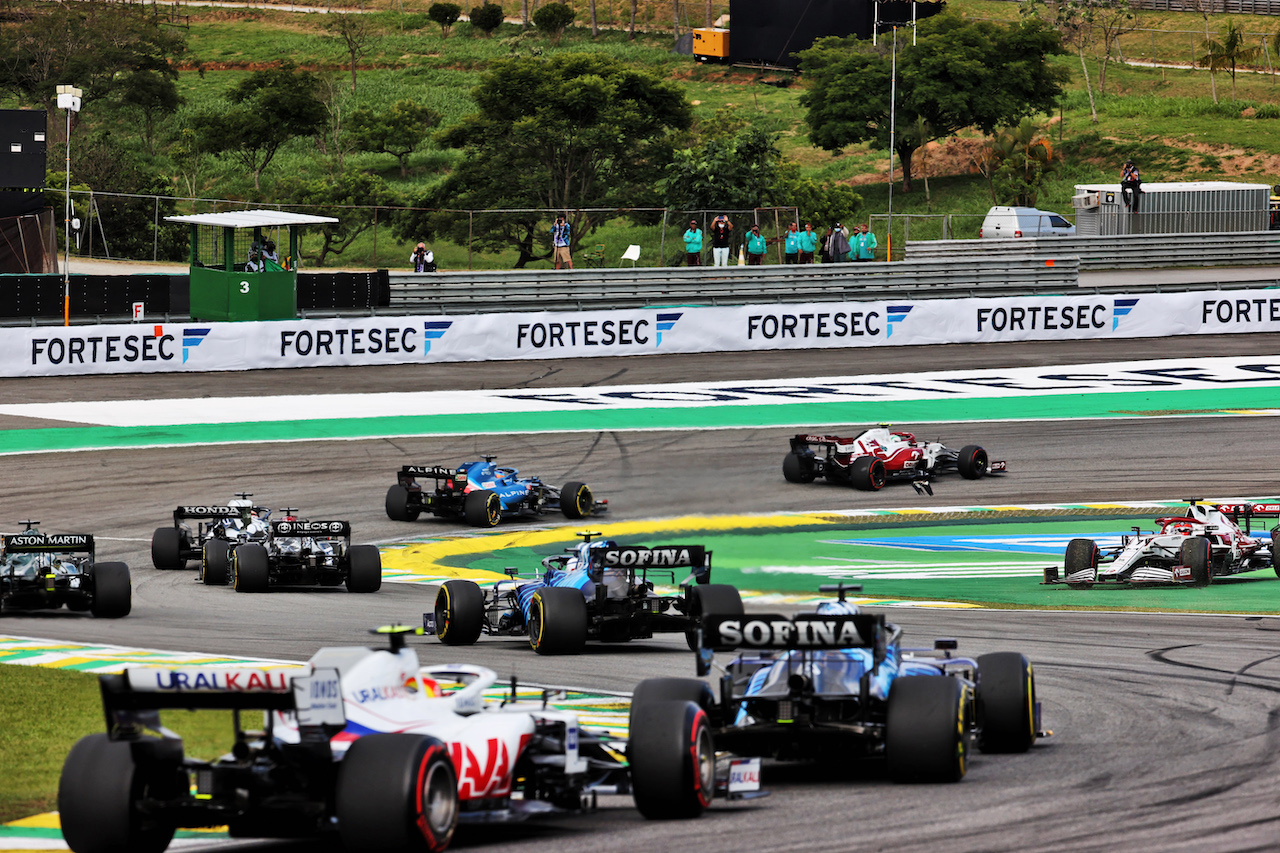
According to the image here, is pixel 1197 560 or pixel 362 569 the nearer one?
pixel 1197 560

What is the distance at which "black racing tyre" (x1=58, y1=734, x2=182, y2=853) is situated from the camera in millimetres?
8227

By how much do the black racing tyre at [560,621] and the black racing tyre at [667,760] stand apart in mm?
6668

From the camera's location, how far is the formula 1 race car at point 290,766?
7.95 meters

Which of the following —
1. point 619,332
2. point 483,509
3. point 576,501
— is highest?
point 619,332

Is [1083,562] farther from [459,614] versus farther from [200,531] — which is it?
[200,531]

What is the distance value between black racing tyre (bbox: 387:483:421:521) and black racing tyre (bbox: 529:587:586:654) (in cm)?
1072

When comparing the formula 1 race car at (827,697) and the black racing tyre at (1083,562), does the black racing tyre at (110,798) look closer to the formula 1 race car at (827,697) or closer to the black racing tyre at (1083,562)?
the formula 1 race car at (827,697)

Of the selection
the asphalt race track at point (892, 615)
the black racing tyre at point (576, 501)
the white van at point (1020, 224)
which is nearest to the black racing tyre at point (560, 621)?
the asphalt race track at point (892, 615)

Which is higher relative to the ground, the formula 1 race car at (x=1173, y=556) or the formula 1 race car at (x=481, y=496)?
the formula 1 race car at (x=481, y=496)

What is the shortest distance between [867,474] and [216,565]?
10955mm

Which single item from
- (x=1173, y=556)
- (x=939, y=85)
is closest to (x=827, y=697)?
(x=1173, y=556)

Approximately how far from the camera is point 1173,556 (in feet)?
68.7

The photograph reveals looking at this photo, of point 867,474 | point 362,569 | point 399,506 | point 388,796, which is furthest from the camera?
point 867,474

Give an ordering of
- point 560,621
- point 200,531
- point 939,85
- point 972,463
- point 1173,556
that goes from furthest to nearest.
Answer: point 939,85 < point 972,463 < point 200,531 < point 1173,556 < point 560,621
